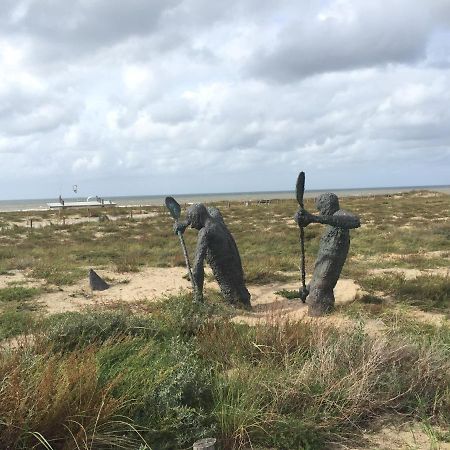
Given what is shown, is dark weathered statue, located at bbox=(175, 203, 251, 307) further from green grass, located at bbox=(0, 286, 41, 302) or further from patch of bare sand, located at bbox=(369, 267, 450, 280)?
patch of bare sand, located at bbox=(369, 267, 450, 280)

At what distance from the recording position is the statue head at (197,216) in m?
7.85

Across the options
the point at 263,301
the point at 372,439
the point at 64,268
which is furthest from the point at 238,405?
the point at 64,268

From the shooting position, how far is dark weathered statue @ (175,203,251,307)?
7.70 meters

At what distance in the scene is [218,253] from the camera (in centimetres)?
782

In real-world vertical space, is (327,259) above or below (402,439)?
above

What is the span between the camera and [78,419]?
10.7ft

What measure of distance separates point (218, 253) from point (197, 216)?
684 mm

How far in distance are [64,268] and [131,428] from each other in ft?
29.9

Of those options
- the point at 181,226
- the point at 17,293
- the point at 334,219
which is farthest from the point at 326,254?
the point at 17,293

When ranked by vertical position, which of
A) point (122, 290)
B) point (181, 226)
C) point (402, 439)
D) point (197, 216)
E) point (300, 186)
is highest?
point (300, 186)

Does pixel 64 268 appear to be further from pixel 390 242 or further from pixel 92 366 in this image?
pixel 390 242

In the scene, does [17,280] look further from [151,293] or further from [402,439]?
[402,439]

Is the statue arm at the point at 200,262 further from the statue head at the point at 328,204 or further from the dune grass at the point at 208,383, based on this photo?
the statue head at the point at 328,204

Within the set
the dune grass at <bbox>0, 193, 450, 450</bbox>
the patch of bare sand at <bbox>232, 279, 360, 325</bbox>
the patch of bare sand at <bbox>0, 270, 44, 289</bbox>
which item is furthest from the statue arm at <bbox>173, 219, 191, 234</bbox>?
the patch of bare sand at <bbox>0, 270, 44, 289</bbox>
